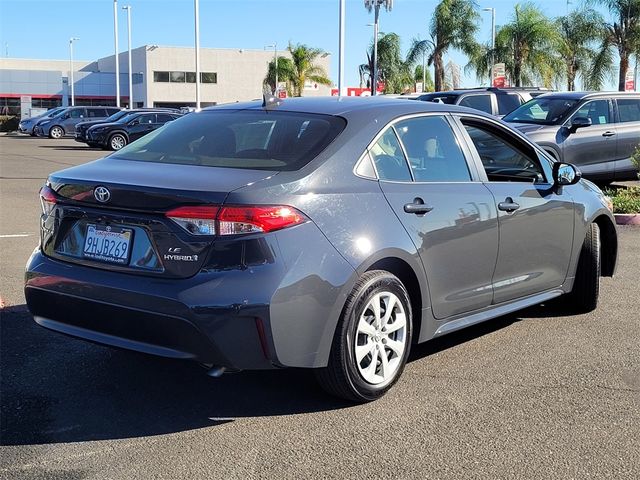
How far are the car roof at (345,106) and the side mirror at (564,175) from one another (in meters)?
0.97

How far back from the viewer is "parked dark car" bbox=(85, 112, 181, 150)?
29359 mm

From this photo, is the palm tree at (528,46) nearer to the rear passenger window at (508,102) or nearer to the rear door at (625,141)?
the rear passenger window at (508,102)

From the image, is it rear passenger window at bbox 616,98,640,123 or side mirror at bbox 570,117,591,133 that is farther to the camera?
rear passenger window at bbox 616,98,640,123

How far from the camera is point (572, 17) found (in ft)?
142

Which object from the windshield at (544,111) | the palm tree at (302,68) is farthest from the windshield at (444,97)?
the palm tree at (302,68)

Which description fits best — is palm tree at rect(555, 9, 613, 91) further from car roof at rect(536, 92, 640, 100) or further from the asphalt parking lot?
the asphalt parking lot

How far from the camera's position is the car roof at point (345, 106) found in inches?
185

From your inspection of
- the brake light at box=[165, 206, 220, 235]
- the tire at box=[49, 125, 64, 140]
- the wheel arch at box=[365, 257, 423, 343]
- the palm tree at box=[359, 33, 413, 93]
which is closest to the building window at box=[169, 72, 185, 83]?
the palm tree at box=[359, 33, 413, 93]

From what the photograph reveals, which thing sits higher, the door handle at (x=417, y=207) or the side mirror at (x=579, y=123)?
the side mirror at (x=579, y=123)

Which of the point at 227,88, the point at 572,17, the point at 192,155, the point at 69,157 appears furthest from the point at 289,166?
the point at 227,88

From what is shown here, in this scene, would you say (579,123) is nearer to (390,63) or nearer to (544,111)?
(544,111)

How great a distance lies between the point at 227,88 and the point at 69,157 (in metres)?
50.9

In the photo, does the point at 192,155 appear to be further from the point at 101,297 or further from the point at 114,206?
the point at 101,297

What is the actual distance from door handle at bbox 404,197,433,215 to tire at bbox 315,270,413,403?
403 mm
